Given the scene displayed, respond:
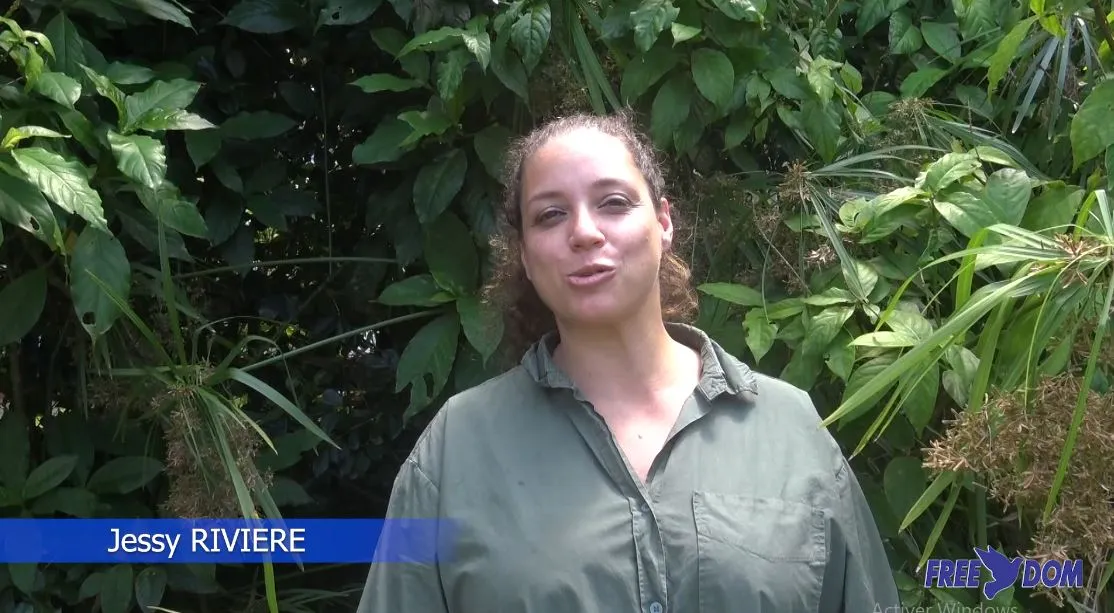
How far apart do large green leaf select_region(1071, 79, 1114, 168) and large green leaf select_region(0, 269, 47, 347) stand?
175 cm

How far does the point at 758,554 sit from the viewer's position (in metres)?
1.34

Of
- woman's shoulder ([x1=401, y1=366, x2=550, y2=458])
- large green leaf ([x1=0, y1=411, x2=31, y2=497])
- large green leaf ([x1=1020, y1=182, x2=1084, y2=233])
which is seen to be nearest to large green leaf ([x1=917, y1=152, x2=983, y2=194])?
large green leaf ([x1=1020, y1=182, x2=1084, y2=233])

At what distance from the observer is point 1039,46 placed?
7.54ft

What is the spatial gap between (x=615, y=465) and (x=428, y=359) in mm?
785

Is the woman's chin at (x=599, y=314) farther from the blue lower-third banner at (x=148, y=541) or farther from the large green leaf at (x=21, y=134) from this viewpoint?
the large green leaf at (x=21, y=134)

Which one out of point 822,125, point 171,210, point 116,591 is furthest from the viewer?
point 116,591

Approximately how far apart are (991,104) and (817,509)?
1276mm

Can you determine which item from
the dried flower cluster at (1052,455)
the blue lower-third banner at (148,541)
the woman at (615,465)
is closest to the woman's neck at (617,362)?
the woman at (615,465)

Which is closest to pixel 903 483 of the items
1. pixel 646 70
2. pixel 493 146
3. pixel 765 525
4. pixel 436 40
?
pixel 765 525

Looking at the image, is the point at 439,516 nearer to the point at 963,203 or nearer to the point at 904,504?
the point at 904,504

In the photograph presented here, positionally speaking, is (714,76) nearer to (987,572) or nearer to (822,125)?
(822,125)

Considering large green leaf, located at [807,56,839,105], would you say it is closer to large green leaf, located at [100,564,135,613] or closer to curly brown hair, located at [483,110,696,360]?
curly brown hair, located at [483,110,696,360]

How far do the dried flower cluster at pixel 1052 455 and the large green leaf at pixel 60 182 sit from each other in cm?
127

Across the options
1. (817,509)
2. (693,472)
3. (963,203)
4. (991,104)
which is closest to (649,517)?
(693,472)
